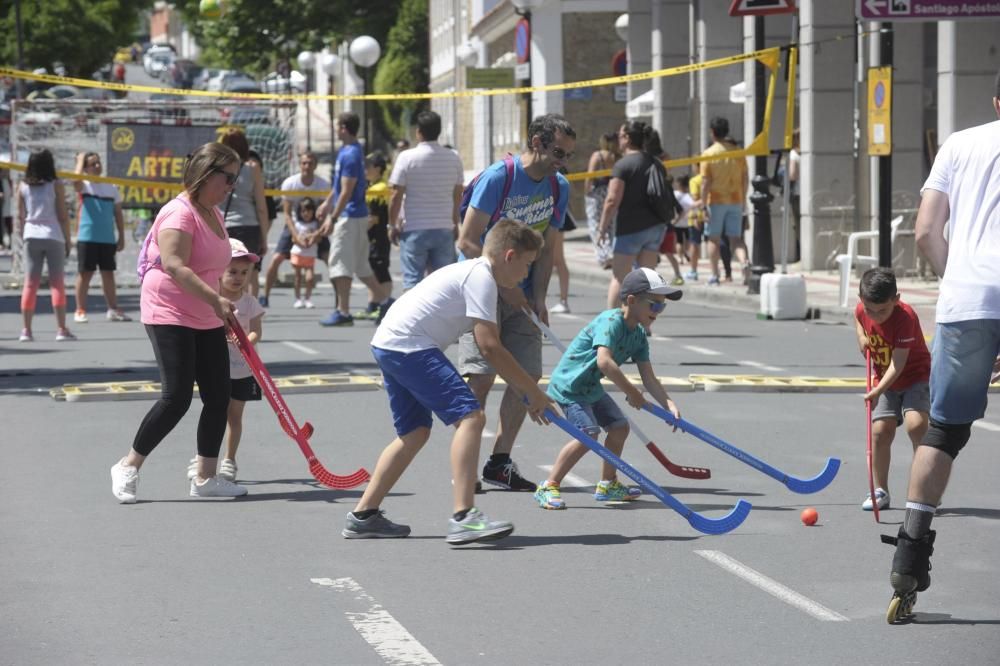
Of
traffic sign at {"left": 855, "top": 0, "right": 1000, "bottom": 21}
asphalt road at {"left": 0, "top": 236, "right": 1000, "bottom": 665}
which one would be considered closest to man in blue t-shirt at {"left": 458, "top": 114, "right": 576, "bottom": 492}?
asphalt road at {"left": 0, "top": 236, "right": 1000, "bottom": 665}

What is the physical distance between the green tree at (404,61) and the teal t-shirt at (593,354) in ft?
202

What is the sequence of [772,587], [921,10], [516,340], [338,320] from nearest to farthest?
[772,587] < [516,340] < [921,10] < [338,320]

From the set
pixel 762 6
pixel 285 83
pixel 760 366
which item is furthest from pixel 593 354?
pixel 285 83

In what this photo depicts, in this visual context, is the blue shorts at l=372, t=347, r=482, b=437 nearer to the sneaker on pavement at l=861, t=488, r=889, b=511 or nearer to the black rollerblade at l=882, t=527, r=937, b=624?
the sneaker on pavement at l=861, t=488, r=889, b=511

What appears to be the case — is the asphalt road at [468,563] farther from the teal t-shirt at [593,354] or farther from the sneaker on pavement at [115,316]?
the sneaker on pavement at [115,316]

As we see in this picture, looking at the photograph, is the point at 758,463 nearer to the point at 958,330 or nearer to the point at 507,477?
the point at 507,477

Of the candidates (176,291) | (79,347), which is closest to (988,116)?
(79,347)

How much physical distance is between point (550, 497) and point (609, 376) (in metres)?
0.65

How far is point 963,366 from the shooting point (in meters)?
6.11

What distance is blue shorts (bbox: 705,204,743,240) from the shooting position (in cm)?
2223

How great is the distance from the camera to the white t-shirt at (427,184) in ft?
49.4

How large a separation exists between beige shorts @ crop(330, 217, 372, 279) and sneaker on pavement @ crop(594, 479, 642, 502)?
31.7 ft

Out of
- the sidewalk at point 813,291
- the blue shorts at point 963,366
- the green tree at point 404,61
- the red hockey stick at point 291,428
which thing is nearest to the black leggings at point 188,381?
the red hockey stick at point 291,428

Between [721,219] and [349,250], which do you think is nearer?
[349,250]
